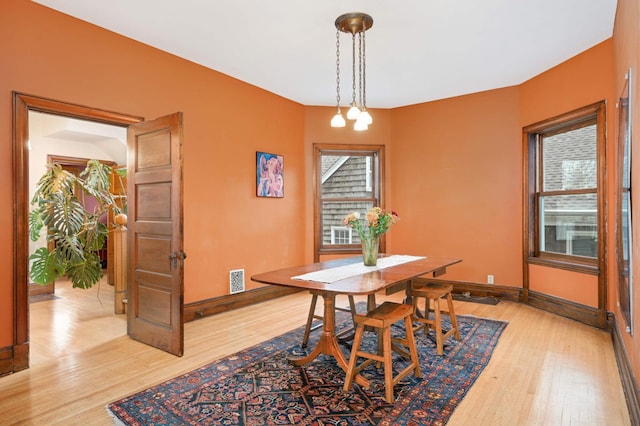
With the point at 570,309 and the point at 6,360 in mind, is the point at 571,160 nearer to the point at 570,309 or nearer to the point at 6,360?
the point at 570,309

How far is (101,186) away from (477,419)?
4631 millimetres

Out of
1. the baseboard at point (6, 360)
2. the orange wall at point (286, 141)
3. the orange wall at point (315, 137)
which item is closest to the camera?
the baseboard at point (6, 360)

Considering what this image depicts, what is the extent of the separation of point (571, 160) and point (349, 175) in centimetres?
287

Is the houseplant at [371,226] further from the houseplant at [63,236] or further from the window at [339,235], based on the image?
the houseplant at [63,236]

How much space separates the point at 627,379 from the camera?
7.66ft

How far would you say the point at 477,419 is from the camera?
209cm

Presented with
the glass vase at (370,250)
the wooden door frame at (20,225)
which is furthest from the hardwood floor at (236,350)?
the glass vase at (370,250)

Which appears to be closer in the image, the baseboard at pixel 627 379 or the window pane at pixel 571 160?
the baseboard at pixel 627 379

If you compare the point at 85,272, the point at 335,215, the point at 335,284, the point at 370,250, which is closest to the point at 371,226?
the point at 370,250

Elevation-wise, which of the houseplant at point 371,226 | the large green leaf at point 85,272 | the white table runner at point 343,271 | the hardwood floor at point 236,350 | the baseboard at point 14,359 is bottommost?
the hardwood floor at point 236,350

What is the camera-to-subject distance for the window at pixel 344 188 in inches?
220

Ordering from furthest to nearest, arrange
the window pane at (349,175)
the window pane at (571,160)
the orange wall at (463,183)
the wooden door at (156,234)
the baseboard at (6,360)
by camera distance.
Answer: the window pane at (349,175), the orange wall at (463,183), the window pane at (571,160), the wooden door at (156,234), the baseboard at (6,360)

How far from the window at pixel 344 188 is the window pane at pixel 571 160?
86.0 inches

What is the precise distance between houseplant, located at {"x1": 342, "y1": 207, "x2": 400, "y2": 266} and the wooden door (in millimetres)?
1450
